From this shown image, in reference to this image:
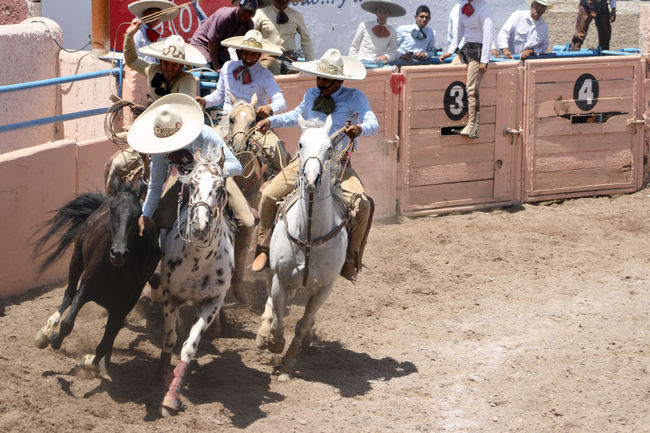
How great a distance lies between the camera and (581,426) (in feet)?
20.8

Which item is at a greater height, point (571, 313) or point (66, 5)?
point (66, 5)

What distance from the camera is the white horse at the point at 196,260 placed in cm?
616

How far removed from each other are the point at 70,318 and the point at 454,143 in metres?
6.95

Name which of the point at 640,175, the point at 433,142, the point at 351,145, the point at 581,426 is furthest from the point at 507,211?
the point at 581,426

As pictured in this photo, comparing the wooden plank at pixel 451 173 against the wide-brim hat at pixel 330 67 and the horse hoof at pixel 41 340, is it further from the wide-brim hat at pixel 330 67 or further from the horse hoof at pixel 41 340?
the horse hoof at pixel 41 340

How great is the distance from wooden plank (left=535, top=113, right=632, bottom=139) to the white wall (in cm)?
702

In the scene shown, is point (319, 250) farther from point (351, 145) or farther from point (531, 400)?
point (531, 400)

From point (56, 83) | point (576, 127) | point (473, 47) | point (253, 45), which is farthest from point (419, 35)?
point (56, 83)

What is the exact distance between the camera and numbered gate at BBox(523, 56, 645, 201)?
1287cm

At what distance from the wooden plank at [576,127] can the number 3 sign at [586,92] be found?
28 cm

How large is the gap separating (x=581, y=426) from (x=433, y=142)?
641 centimetres

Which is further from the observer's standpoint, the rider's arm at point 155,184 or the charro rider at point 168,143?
the rider's arm at point 155,184

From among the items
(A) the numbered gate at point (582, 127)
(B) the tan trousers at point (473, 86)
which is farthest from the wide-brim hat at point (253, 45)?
(A) the numbered gate at point (582, 127)

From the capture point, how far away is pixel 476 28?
12.7 meters
